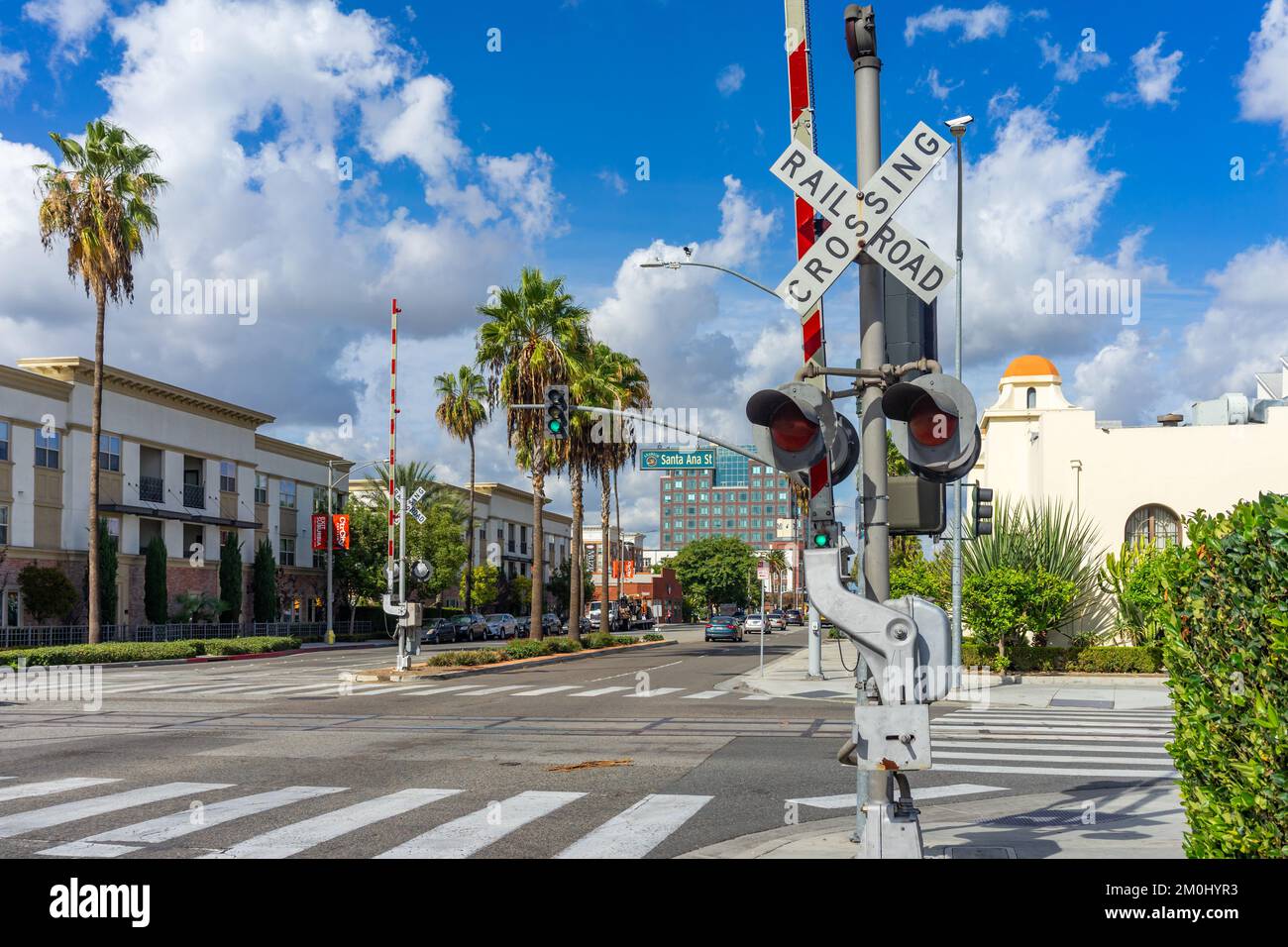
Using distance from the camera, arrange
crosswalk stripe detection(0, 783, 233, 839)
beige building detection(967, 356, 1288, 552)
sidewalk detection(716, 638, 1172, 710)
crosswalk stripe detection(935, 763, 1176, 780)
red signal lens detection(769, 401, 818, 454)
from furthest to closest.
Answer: beige building detection(967, 356, 1288, 552) < sidewalk detection(716, 638, 1172, 710) < crosswalk stripe detection(935, 763, 1176, 780) < crosswalk stripe detection(0, 783, 233, 839) < red signal lens detection(769, 401, 818, 454)

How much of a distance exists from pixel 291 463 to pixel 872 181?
214ft

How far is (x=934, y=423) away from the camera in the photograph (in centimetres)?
584

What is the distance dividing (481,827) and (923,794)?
4.32m

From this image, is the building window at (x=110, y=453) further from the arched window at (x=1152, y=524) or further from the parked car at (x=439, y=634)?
the arched window at (x=1152, y=524)

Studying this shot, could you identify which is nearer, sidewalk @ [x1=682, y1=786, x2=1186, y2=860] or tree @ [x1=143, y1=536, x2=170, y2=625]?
sidewalk @ [x1=682, y1=786, x2=1186, y2=860]

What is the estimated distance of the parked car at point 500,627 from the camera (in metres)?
63.1

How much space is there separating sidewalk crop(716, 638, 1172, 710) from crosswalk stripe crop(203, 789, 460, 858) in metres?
11.9

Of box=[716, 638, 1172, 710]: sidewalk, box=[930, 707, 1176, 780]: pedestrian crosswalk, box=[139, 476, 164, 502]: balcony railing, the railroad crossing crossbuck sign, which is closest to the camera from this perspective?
the railroad crossing crossbuck sign

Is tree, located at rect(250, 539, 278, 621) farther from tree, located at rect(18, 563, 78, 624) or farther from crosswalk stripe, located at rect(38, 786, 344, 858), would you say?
crosswalk stripe, located at rect(38, 786, 344, 858)

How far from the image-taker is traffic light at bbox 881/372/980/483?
5.75 m

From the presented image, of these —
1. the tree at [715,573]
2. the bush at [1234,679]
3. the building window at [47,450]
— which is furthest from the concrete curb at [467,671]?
the tree at [715,573]

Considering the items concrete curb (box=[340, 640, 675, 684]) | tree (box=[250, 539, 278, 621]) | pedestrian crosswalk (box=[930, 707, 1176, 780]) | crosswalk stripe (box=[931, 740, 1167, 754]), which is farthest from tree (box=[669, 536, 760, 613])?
crosswalk stripe (box=[931, 740, 1167, 754])

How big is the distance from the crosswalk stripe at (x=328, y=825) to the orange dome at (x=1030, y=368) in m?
47.1
